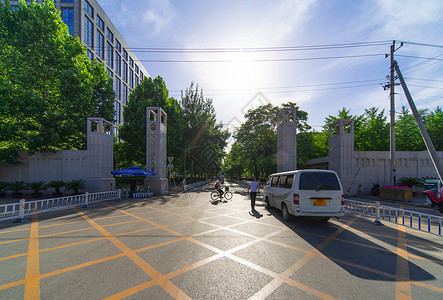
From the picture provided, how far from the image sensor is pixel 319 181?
6.76 m

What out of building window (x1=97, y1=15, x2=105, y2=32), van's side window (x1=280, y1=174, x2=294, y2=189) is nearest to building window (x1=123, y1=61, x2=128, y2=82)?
building window (x1=97, y1=15, x2=105, y2=32)

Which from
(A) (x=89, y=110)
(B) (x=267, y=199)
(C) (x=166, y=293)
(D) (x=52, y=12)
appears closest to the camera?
(C) (x=166, y=293)

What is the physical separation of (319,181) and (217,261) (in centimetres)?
471

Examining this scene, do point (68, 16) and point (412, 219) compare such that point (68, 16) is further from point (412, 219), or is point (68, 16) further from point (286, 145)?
point (412, 219)

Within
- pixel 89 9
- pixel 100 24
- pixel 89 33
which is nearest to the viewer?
pixel 89 33

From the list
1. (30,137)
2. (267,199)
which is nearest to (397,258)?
(267,199)

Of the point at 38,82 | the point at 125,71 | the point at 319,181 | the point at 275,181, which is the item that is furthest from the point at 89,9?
the point at 319,181

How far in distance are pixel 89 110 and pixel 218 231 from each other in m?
19.6

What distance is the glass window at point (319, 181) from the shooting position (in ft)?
22.0

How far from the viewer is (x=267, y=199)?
10539 millimetres

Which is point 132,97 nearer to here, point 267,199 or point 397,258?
point 267,199

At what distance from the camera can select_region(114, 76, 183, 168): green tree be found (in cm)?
2325

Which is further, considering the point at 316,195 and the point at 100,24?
the point at 100,24

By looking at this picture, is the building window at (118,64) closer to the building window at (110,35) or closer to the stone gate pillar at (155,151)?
the building window at (110,35)
